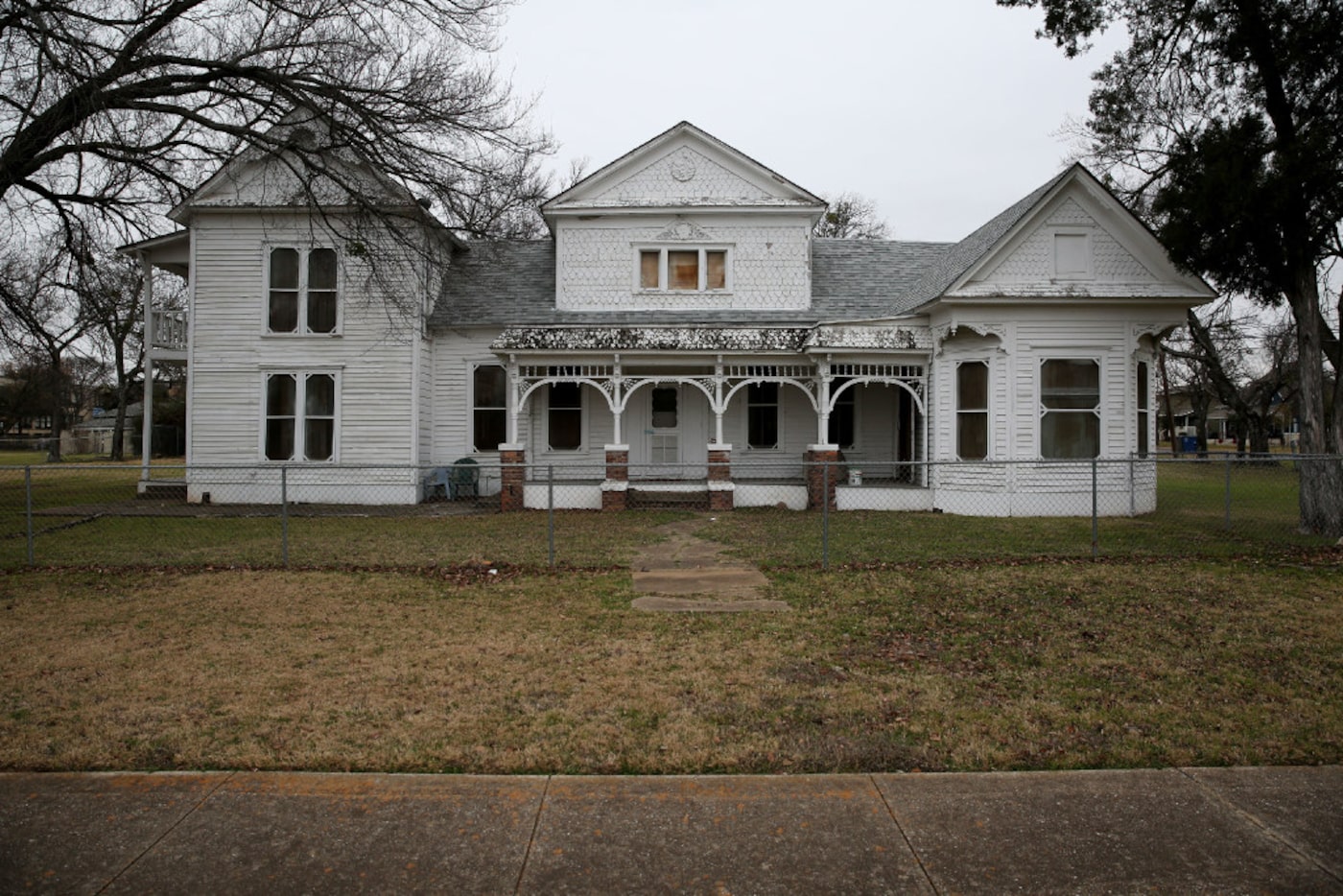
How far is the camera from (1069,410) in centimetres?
1653

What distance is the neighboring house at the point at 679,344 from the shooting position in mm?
16469

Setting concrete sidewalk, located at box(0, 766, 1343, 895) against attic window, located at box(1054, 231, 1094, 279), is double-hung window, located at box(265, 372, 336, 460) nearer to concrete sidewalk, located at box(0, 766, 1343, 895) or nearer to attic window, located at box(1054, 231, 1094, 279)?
concrete sidewalk, located at box(0, 766, 1343, 895)

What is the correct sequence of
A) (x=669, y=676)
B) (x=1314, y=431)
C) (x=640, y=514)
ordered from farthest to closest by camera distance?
(x=640, y=514) → (x=1314, y=431) → (x=669, y=676)

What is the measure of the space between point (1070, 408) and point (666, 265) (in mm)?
9299

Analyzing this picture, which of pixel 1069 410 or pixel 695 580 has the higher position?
pixel 1069 410

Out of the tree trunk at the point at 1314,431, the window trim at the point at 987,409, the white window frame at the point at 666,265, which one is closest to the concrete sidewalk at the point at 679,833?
the tree trunk at the point at 1314,431

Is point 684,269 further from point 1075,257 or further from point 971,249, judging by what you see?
point 1075,257

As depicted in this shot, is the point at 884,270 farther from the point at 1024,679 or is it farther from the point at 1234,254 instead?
the point at 1024,679

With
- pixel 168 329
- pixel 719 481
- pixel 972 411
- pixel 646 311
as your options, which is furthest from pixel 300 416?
pixel 972 411

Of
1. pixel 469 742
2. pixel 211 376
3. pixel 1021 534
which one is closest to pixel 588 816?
pixel 469 742

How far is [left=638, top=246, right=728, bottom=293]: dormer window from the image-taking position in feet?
65.3

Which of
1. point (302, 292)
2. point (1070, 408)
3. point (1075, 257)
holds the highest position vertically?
point (1075, 257)

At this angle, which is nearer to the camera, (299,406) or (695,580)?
(695,580)

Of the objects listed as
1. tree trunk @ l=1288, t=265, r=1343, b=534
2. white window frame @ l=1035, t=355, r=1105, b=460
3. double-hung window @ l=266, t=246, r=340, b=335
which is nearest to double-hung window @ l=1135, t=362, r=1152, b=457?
white window frame @ l=1035, t=355, r=1105, b=460
